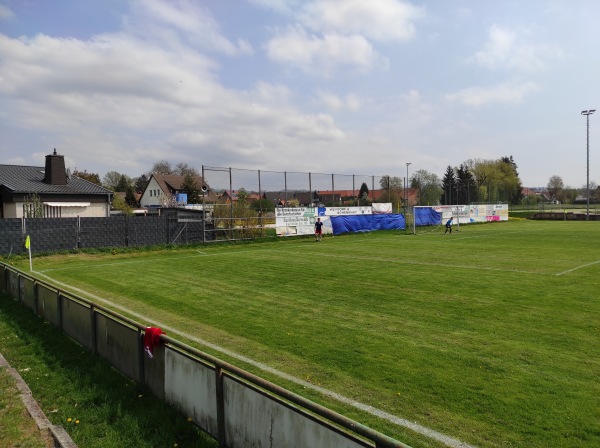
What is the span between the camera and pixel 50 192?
122ft

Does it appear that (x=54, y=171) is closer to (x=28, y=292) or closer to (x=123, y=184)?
(x=28, y=292)

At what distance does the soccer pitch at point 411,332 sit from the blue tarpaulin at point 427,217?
24.3m

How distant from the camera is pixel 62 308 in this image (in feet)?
28.8

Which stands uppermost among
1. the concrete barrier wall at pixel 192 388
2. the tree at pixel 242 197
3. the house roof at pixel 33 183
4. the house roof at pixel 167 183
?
the house roof at pixel 167 183

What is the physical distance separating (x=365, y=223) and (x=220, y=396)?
114ft

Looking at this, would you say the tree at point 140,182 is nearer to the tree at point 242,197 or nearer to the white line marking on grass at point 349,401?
the tree at point 242,197

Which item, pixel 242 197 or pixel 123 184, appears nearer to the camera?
pixel 242 197

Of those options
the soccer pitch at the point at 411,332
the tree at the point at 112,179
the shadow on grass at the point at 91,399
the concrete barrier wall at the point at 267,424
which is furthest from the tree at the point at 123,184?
the concrete barrier wall at the point at 267,424

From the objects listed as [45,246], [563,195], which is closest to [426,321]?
[45,246]

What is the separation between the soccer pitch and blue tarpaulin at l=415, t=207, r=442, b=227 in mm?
24308

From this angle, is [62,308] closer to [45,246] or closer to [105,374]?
[105,374]

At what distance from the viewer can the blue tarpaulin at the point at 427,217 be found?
4290 centimetres

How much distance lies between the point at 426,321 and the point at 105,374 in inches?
234

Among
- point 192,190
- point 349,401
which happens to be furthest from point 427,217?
A: point 349,401
